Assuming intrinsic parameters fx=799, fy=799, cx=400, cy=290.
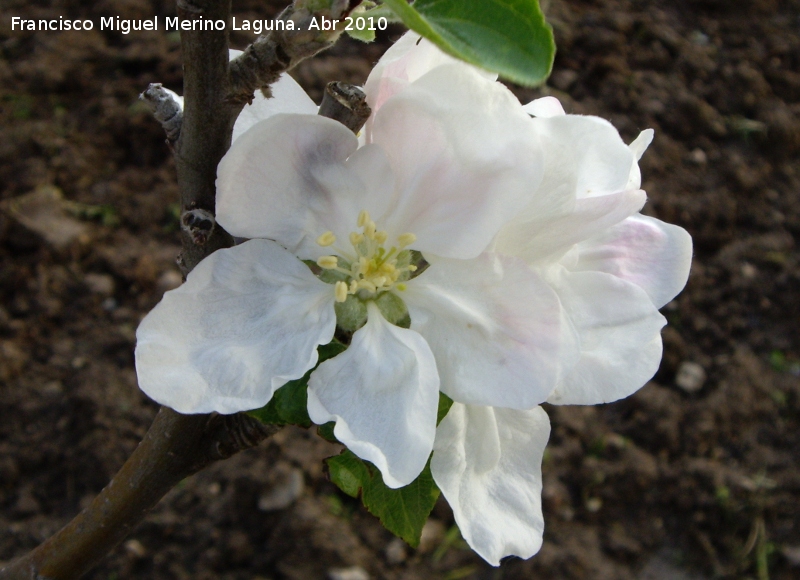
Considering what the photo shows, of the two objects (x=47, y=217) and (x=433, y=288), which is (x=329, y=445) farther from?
(x=433, y=288)

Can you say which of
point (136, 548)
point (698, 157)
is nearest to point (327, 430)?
point (136, 548)

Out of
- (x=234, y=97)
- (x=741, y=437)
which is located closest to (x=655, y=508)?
(x=741, y=437)

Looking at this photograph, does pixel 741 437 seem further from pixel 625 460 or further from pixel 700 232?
pixel 700 232

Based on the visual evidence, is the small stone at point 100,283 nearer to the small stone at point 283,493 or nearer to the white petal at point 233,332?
the small stone at point 283,493

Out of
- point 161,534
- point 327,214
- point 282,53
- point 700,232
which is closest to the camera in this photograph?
point 282,53

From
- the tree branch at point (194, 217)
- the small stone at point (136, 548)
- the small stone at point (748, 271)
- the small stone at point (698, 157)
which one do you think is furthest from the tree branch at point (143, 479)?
the small stone at point (698, 157)

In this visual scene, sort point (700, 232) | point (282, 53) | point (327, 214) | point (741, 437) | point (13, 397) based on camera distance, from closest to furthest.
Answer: point (282, 53) < point (327, 214) < point (13, 397) < point (741, 437) < point (700, 232)
